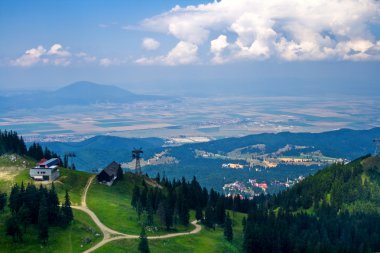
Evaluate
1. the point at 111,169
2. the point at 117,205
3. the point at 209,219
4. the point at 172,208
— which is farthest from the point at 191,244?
the point at 111,169

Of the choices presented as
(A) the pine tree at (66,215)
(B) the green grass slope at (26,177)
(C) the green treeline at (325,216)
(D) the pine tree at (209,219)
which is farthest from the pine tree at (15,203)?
(C) the green treeline at (325,216)

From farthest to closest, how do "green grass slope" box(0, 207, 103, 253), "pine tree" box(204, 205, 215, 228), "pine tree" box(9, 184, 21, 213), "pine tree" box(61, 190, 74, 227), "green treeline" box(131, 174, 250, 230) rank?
"pine tree" box(204, 205, 215, 228) < "green treeline" box(131, 174, 250, 230) < "pine tree" box(61, 190, 74, 227) < "pine tree" box(9, 184, 21, 213) < "green grass slope" box(0, 207, 103, 253)

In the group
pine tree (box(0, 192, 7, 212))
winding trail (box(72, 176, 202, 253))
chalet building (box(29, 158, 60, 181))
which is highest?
chalet building (box(29, 158, 60, 181))

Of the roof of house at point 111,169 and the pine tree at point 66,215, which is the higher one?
the roof of house at point 111,169

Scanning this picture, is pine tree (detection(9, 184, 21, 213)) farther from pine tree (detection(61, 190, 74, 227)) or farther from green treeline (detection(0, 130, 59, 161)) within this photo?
green treeline (detection(0, 130, 59, 161))

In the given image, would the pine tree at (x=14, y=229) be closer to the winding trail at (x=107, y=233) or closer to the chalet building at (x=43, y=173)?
the winding trail at (x=107, y=233)

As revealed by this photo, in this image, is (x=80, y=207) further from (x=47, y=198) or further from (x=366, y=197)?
(x=366, y=197)

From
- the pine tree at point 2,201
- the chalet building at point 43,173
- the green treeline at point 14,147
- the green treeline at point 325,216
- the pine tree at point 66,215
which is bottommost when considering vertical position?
the green treeline at point 325,216

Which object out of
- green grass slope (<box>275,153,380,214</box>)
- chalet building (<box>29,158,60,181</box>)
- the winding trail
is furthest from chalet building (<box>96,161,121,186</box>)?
green grass slope (<box>275,153,380,214</box>)

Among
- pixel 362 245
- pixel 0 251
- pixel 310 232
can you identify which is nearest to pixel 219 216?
pixel 310 232

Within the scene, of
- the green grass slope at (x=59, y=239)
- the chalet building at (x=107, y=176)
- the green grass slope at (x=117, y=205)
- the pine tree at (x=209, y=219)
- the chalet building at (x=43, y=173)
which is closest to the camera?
the green grass slope at (x=59, y=239)

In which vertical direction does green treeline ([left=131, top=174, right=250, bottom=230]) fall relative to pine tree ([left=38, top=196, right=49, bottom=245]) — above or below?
below
